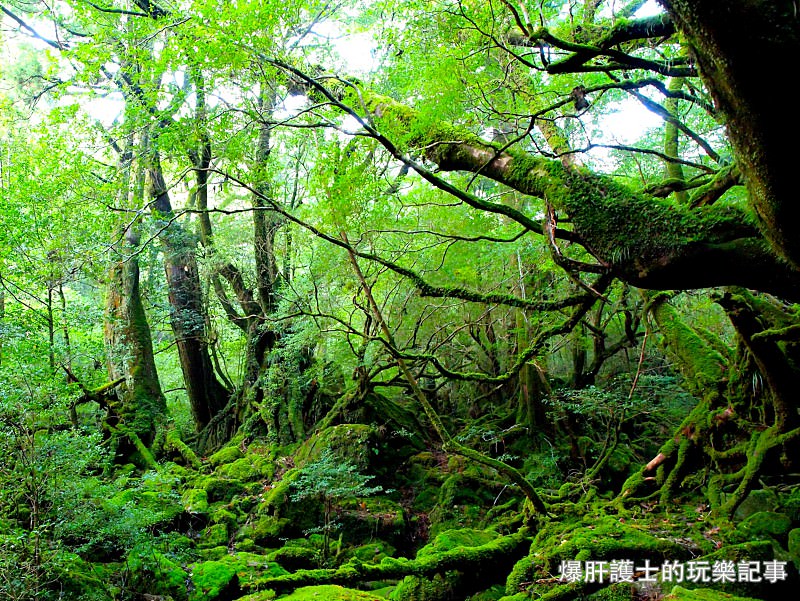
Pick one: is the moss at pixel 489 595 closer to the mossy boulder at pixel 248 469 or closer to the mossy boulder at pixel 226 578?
the mossy boulder at pixel 226 578

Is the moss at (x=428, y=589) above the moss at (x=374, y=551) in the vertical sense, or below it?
above

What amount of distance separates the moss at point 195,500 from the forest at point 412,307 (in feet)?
0.33

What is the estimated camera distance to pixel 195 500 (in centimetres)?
837

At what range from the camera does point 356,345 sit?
12.0 meters

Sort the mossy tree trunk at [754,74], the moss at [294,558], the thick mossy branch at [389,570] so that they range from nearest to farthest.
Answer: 1. the mossy tree trunk at [754,74]
2. the thick mossy branch at [389,570]
3. the moss at [294,558]

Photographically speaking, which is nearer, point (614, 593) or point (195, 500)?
point (614, 593)

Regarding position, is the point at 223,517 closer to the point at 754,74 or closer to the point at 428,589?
the point at 428,589

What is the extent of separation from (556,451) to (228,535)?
19.3ft

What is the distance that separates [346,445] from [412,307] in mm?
3883

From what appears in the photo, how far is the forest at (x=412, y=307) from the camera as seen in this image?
3.58 m

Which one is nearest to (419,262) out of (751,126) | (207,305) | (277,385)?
(277,385)

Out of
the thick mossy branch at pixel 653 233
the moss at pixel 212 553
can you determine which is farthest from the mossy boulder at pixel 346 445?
the thick mossy branch at pixel 653 233

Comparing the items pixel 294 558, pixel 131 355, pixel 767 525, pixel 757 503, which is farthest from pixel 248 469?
pixel 767 525

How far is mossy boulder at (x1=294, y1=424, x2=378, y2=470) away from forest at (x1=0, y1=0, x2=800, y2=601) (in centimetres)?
7
